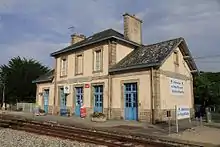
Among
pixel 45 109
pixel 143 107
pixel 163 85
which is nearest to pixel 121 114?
pixel 143 107

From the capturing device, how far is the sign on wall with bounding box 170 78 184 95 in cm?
1938

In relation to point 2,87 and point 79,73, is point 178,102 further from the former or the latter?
point 2,87

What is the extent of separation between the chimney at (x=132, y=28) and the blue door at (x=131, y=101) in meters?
5.31

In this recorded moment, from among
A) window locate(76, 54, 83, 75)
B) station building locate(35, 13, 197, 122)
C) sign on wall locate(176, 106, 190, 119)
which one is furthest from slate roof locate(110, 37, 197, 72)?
window locate(76, 54, 83, 75)

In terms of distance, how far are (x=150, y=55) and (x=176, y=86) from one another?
3.26 metres

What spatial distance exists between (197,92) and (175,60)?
15.0m

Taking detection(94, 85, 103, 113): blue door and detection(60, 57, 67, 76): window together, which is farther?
detection(60, 57, 67, 76): window

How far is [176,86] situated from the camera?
20078 mm

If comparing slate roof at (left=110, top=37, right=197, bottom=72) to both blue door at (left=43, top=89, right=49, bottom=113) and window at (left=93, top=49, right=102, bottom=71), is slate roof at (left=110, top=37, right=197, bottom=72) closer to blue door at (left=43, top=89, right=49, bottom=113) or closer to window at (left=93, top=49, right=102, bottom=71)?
window at (left=93, top=49, right=102, bottom=71)

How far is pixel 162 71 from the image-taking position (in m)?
18.2

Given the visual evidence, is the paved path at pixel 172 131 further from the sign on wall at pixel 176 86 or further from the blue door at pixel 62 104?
the blue door at pixel 62 104

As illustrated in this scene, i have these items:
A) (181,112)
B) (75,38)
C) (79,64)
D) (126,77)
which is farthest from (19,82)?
(181,112)

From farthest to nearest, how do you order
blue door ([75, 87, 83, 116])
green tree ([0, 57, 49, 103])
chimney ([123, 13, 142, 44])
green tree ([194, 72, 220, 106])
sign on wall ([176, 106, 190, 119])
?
green tree ([0, 57, 49, 103]) → green tree ([194, 72, 220, 106]) → blue door ([75, 87, 83, 116]) → chimney ([123, 13, 142, 44]) → sign on wall ([176, 106, 190, 119])

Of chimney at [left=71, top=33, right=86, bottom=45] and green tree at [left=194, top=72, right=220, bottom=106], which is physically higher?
chimney at [left=71, top=33, right=86, bottom=45]
